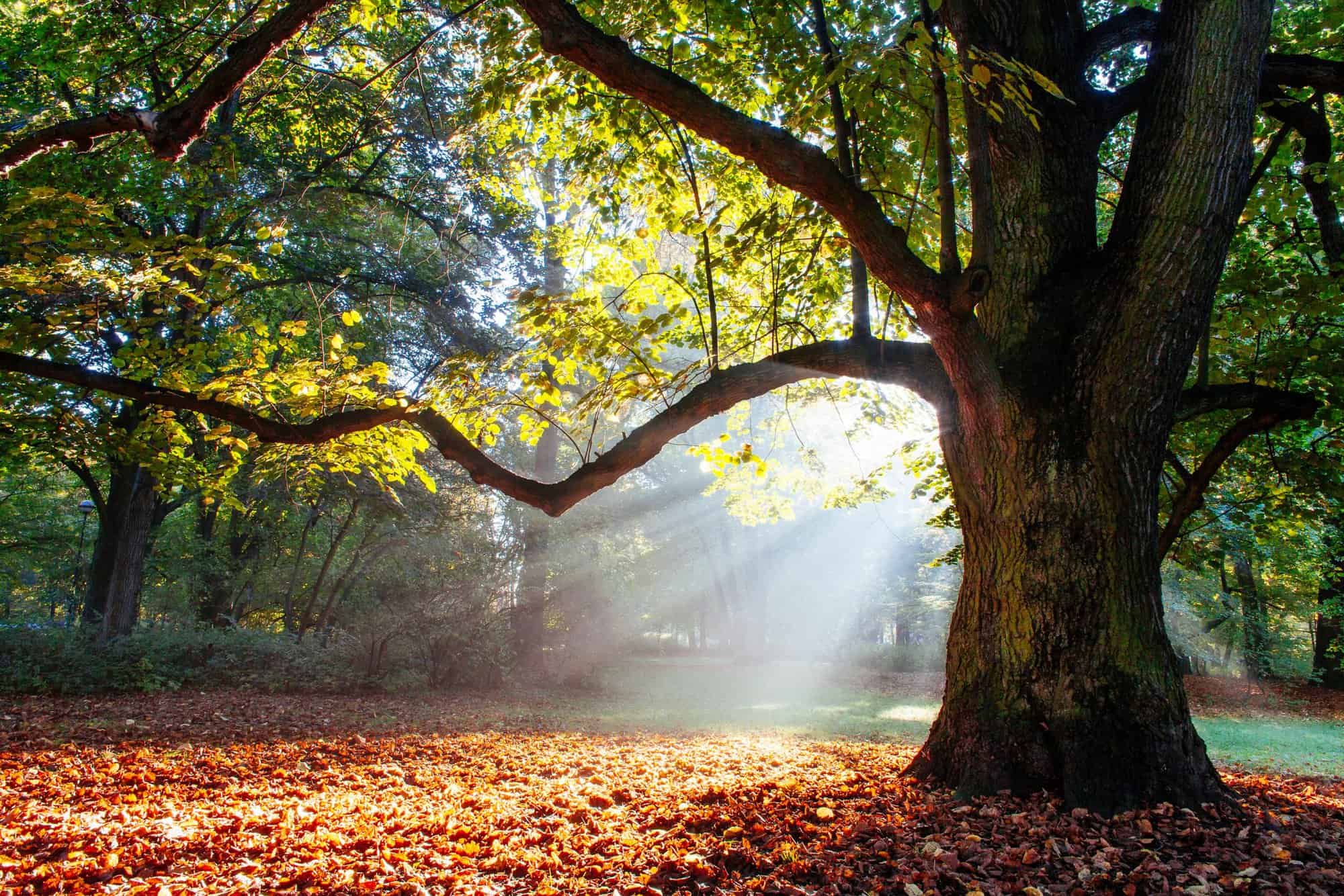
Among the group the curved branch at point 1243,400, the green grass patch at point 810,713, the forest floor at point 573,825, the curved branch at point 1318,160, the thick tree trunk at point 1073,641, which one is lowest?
the green grass patch at point 810,713

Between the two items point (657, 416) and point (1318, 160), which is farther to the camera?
point (1318, 160)

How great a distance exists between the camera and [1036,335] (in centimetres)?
365

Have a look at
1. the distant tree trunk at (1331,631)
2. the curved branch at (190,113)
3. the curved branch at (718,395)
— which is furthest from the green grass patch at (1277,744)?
the curved branch at (190,113)

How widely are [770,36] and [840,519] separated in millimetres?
26979

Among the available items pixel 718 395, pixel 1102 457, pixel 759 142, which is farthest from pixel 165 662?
pixel 1102 457

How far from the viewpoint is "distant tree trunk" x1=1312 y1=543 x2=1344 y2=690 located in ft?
52.5

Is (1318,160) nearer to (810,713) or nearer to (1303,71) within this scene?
(1303,71)

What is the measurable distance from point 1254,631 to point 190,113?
2363 centimetres

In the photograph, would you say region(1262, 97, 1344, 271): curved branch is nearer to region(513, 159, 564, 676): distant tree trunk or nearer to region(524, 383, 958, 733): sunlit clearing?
region(524, 383, 958, 733): sunlit clearing

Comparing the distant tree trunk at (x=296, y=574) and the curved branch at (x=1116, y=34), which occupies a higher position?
the curved branch at (x=1116, y=34)

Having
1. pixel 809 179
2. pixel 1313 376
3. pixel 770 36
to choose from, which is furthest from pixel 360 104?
pixel 1313 376

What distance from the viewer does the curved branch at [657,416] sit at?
4.01m

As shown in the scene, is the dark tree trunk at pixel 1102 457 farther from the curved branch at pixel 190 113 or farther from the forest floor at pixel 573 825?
the curved branch at pixel 190 113

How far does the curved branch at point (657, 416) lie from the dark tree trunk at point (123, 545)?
9373mm
